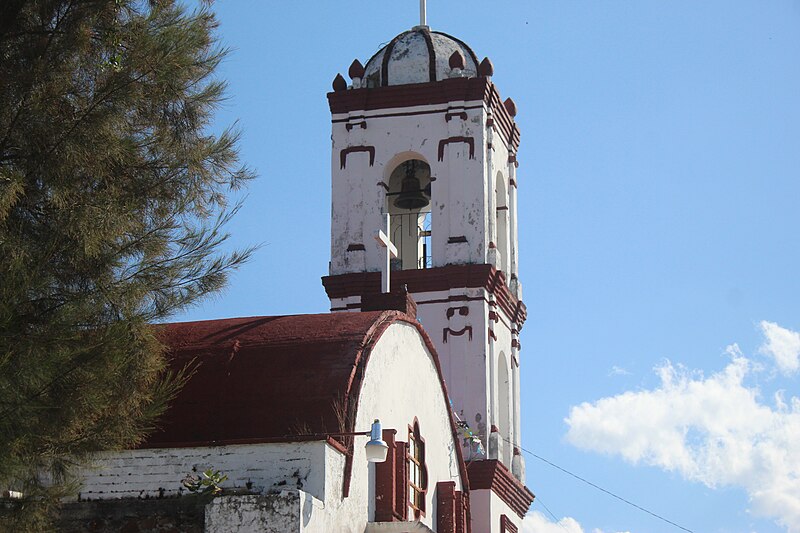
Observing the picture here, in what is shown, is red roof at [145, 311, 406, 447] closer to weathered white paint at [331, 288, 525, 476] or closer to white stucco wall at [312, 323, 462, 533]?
Answer: white stucco wall at [312, 323, 462, 533]

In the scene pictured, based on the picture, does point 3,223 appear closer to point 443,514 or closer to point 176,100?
point 176,100

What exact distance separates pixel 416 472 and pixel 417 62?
16.2 metres

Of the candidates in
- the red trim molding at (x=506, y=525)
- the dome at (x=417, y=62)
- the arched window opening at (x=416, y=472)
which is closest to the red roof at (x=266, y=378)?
the arched window opening at (x=416, y=472)

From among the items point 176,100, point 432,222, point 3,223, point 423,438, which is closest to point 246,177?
point 176,100

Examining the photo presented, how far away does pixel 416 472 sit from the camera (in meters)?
21.9

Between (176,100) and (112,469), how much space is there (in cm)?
413

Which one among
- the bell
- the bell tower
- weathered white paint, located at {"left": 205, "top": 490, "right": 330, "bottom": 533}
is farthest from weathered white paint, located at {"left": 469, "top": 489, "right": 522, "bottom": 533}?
weathered white paint, located at {"left": 205, "top": 490, "right": 330, "bottom": 533}

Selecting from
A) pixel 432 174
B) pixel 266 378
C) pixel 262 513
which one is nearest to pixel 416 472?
pixel 266 378

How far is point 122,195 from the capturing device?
55.3 ft

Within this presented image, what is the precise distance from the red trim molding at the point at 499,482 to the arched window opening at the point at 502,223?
15.5 ft

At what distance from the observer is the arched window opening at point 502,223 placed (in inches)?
1430

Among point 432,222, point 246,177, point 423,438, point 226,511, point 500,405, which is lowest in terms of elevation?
point 226,511

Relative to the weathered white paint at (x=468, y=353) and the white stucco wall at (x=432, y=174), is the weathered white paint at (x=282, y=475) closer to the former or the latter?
the weathered white paint at (x=468, y=353)

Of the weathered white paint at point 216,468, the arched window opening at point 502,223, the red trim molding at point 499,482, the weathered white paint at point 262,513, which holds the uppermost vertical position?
the arched window opening at point 502,223
